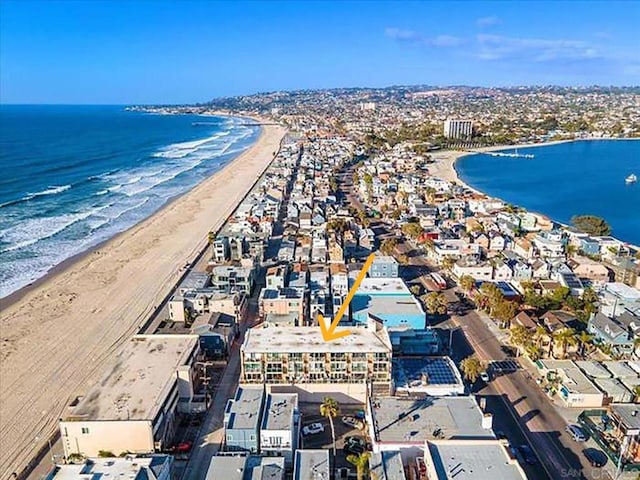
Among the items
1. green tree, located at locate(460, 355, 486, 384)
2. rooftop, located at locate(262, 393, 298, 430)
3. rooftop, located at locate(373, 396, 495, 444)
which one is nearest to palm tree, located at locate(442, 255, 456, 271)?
green tree, located at locate(460, 355, 486, 384)

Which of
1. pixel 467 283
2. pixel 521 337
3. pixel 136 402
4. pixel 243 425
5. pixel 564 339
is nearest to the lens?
pixel 243 425

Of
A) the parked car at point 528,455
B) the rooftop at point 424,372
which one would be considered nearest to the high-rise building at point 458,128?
the rooftop at point 424,372

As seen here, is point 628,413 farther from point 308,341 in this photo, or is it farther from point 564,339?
point 308,341

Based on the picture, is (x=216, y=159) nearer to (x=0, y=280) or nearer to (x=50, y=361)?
(x=0, y=280)

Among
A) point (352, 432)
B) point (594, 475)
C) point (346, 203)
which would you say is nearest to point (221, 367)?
point (352, 432)

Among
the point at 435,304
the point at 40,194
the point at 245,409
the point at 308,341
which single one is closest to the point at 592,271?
the point at 435,304

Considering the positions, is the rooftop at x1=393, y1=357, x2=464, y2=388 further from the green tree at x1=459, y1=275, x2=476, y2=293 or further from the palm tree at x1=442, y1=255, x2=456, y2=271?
the palm tree at x1=442, y1=255, x2=456, y2=271
